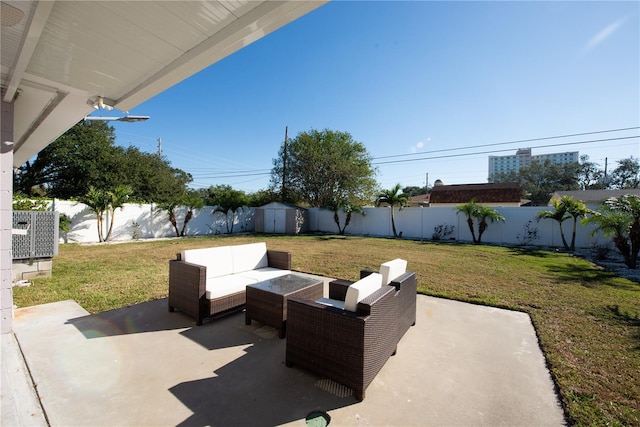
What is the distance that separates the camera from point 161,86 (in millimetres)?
3139

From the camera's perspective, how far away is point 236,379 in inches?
94.4

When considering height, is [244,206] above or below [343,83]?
below

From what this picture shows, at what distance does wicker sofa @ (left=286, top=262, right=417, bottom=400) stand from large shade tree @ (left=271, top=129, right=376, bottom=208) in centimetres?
1799

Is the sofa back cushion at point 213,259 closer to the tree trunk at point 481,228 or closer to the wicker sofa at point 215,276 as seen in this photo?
the wicker sofa at point 215,276

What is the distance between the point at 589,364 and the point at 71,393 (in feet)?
16.0

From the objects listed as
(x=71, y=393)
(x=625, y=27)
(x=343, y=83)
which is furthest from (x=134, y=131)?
(x=625, y=27)

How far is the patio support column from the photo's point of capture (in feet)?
10.1

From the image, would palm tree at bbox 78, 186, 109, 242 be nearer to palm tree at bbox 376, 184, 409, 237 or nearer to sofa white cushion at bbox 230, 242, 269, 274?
sofa white cushion at bbox 230, 242, 269, 274

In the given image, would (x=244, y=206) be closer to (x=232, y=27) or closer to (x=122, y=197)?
(x=122, y=197)

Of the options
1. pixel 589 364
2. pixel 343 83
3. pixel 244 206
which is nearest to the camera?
pixel 589 364

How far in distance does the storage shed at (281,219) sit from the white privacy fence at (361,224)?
3.20 feet

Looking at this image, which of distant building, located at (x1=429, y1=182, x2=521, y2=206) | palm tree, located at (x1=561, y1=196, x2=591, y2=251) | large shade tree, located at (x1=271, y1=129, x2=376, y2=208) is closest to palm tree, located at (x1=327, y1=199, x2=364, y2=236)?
large shade tree, located at (x1=271, y1=129, x2=376, y2=208)

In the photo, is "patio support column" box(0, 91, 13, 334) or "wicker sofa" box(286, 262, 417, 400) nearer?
"wicker sofa" box(286, 262, 417, 400)

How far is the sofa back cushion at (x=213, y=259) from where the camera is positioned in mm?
3941
